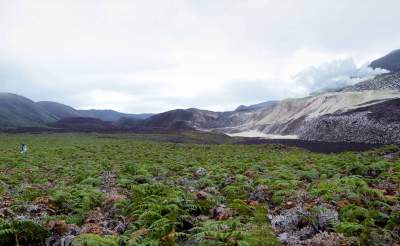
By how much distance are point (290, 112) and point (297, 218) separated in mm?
143617

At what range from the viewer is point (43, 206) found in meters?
11.6

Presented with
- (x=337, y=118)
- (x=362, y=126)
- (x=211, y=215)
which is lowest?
(x=211, y=215)

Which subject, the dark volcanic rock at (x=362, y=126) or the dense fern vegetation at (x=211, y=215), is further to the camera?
the dark volcanic rock at (x=362, y=126)

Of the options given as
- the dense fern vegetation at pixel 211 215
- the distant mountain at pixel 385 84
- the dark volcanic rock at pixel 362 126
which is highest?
the distant mountain at pixel 385 84

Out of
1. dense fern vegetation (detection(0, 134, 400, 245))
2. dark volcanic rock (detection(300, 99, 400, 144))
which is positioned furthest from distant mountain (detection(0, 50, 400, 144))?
dense fern vegetation (detection(0, 134, 400, 245))

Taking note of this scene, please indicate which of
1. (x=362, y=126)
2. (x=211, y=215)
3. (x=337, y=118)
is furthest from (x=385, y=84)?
(x=211, y=215)

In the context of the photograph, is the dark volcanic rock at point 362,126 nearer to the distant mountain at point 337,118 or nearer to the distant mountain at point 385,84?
the distant mountain at point 337,118

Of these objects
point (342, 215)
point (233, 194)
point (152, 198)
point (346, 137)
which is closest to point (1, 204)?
point (152, 198)

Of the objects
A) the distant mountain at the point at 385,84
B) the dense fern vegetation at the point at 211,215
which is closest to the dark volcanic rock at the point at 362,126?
the distant mountain at the point at 385,84

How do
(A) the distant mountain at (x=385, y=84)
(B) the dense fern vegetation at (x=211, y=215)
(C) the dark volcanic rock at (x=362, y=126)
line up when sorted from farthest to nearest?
(A) the distant mountain at (x=385, y=84), (C) the dark volcanic rock at (x=362, y=126), (B) the dense fern vegetation at (x=211, y=215)

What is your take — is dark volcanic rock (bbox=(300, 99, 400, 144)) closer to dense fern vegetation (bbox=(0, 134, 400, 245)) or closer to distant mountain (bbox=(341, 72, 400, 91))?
distant mountain (bbox=(341, 72, 400, 91))

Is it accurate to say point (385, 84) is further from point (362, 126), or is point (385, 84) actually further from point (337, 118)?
point (362, 126)

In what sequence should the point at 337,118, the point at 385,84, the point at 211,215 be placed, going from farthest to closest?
1. the point at 385,84
2. the point at 337,118
3. the point at 211,215

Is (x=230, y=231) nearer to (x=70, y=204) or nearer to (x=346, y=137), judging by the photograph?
(x=70, y=204)
